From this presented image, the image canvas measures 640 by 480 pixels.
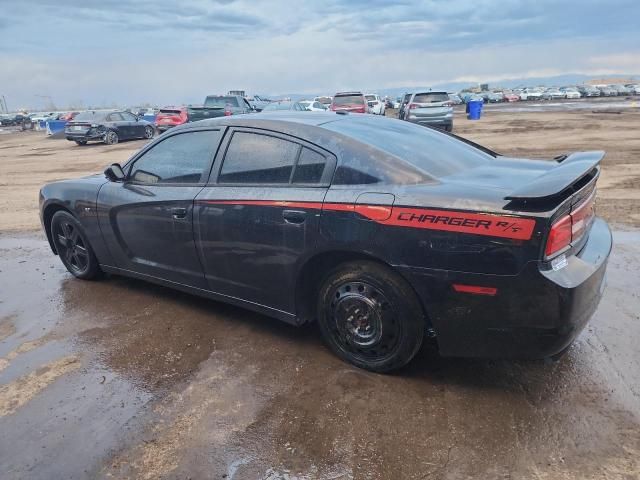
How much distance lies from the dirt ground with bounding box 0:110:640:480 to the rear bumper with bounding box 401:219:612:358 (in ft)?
1.25

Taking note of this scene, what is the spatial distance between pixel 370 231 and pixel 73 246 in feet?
11.4

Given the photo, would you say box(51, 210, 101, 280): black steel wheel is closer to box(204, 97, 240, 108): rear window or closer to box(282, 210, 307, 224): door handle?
box(282, 210, 307, 224): door handle

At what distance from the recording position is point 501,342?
107 inches

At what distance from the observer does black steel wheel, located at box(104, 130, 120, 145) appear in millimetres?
22203

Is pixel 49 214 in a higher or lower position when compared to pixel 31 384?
higher

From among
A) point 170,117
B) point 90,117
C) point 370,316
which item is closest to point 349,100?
point 170,117

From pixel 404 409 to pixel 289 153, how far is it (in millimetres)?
1768

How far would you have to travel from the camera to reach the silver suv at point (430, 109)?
18.1 meters

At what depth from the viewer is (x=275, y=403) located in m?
2.96

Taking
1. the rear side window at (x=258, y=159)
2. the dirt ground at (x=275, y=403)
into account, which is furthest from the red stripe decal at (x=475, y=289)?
the rear side window at (x=258, y=159)

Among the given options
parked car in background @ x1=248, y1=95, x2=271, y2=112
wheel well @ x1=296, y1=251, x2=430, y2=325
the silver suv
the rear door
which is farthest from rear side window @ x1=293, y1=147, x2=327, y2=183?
parked car in background @ x1=248, y1=95, x2=271, y2=112

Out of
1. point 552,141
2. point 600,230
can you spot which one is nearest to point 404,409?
point 600,230

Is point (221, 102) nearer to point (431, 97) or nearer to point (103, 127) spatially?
point (103, 127)

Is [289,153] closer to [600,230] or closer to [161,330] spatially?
[161,330]
